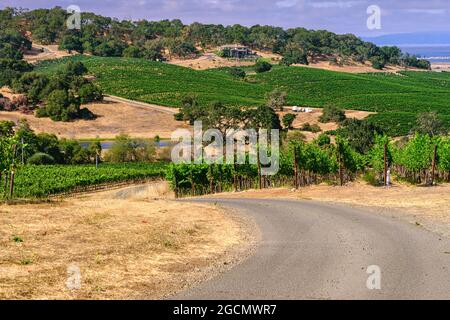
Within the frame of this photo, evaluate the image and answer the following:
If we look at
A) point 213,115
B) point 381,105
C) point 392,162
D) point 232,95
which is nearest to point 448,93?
point 381,105

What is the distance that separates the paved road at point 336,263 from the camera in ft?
52.4

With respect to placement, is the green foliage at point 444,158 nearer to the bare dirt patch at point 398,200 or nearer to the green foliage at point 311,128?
the bare dirt patch at point 398,200

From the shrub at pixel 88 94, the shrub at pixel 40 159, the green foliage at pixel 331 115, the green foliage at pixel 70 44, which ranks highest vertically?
the green foliage at pixel 70 44

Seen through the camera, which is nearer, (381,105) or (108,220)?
(108,220)

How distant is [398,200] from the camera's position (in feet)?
122

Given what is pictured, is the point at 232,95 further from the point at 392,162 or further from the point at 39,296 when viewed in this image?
the point at 39,296

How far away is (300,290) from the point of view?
1611 centimetres

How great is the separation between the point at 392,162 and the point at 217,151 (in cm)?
3376

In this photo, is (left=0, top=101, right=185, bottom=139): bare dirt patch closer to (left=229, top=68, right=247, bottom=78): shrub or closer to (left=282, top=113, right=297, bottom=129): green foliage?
(left=282, top=113, right=297, bottom=129): green foliage

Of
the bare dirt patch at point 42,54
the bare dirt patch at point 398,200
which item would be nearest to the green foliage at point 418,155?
the bare dirt patch at point 398,200

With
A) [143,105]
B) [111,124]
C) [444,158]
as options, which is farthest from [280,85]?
[444,158]

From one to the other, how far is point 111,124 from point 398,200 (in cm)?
8531

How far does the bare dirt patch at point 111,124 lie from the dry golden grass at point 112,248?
80092 mm

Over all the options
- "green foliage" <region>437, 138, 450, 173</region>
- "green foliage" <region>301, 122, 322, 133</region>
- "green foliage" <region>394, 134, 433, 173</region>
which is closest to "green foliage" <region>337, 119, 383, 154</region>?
"green foliage" <region>301, 122, 322, 133</region>
